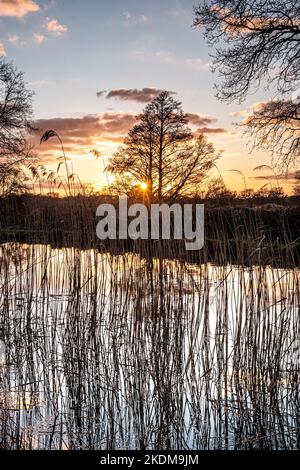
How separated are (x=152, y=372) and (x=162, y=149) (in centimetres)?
1852

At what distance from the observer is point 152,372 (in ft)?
11.8

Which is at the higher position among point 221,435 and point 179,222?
point 179,222

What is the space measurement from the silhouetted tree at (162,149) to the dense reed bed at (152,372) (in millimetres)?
16751

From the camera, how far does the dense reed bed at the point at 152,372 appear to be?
307cm

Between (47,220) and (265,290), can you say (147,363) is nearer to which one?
(265,290)

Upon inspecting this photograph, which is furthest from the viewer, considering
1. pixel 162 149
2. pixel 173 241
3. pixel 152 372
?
pixel 162 149

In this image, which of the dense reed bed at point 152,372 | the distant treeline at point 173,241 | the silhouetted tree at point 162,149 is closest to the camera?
the dense reed bed at point 152,372

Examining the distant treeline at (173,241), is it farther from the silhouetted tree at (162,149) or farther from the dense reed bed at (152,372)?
the silhouetted tree at (162,149)

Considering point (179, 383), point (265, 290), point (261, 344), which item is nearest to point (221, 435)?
point (179, 383)

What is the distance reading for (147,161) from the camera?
2147 cm

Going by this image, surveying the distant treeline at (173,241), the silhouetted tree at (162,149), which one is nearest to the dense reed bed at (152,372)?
the distant treeline at (173,241)

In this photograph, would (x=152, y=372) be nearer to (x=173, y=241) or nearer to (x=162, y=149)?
(x=173, y=241)

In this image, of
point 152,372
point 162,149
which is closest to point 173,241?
point 152,372
